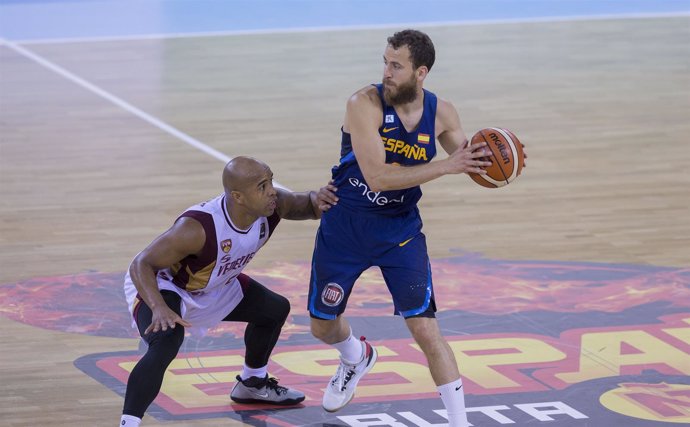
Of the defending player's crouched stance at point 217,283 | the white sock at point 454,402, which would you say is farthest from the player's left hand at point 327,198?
the white sock at point 454,402

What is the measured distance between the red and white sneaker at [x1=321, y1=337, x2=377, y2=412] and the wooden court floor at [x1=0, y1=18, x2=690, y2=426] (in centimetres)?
62

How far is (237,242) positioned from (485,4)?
17403 mm

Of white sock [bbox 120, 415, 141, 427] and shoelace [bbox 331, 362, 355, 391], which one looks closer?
white sock [bbox 120, 415, 141, 427]

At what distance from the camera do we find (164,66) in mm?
16922

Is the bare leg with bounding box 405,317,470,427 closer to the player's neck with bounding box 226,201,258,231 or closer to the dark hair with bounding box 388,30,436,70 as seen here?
the player's neck with bounding box 226,201,258,231

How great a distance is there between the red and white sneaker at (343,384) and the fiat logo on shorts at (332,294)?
456 millimetres

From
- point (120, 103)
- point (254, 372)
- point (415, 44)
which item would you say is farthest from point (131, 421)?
point (120, 103)

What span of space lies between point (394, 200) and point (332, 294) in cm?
55

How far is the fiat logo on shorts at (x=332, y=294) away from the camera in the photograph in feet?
20.9

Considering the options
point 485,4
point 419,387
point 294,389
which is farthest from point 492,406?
point 485,4

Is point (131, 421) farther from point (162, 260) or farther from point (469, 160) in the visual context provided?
point (469, 160)

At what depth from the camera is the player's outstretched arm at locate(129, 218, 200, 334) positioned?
5.92 m

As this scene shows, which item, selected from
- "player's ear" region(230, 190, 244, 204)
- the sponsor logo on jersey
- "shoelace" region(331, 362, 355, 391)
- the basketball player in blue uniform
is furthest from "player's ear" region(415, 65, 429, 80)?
"shoelace" region(331, 362, 355, 391)

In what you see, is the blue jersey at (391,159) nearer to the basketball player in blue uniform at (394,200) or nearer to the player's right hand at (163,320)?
the basketball player in blue uniform at (394,200)
